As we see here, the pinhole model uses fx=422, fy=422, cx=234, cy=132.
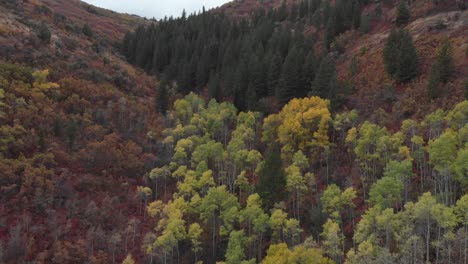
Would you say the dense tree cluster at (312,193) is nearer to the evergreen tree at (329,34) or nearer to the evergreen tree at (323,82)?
the evergreen tree at (323,82)

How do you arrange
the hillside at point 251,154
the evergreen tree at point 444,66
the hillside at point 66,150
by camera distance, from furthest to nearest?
the evergreen tree at point 444,66 < the hillside at point 66,150 < the hillside at point 251,154

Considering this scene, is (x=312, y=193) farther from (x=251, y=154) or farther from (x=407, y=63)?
(x=407, y=63)

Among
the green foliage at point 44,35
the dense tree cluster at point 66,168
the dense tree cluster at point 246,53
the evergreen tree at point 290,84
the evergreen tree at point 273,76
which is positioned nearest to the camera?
the dense tree cluster at point 66,168

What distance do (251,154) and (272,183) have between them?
829 cm

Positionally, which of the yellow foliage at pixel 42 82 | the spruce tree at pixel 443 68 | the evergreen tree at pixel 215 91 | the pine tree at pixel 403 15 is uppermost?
the pine tree at pixel 403 15

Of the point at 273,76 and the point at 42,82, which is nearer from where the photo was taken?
the point at 42,82

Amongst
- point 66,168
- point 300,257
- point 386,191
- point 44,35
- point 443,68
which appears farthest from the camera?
point 44,35

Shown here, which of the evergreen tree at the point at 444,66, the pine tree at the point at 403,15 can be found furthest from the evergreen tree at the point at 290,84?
the pine tree at the point at 403,15

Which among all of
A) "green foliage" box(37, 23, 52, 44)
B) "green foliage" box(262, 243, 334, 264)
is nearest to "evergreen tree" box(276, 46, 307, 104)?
"green foliage" box(262, 243, 334, 264)

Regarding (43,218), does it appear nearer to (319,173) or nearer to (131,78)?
(319,173)

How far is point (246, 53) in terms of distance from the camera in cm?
11369

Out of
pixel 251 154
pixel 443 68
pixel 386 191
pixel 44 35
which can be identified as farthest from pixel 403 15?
pixel 44 35

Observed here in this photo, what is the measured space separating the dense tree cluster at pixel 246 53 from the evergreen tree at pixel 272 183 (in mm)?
25025

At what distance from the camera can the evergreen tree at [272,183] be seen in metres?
59.6
